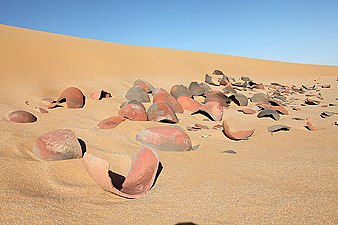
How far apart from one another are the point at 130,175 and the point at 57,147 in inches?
25.1

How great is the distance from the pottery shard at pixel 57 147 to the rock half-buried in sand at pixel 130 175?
0.30 metres

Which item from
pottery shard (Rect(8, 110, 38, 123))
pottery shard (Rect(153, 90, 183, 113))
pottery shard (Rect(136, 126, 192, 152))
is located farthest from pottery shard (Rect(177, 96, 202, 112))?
pottery shard (Rect(8, 110, 38, 123))

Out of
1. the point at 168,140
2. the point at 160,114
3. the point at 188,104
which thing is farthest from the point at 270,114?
the point at 168,140

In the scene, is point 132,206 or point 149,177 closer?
point 132,206

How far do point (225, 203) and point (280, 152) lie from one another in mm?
1122

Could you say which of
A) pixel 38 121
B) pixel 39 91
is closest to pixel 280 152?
pixel 38 121

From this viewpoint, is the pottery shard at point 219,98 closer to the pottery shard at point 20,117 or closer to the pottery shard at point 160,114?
the pottery shard at point 160,114

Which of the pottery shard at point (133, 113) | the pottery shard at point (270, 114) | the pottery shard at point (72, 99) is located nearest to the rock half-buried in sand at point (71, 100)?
the pottery shard at point (72, 99)

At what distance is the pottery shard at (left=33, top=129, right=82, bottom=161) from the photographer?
184 cm

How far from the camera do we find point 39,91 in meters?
4.48

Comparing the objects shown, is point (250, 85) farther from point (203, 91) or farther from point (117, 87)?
point (117, 87)

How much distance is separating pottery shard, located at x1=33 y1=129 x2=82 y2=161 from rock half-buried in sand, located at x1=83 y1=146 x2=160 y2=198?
0.30 meters

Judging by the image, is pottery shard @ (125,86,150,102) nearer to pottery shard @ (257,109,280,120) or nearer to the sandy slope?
the sandy slope

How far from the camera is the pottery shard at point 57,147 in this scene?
72.6 inches
